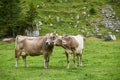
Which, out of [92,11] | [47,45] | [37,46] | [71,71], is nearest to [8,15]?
[92,11]

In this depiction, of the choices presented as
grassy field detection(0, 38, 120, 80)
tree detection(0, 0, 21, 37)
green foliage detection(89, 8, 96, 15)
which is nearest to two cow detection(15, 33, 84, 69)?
grassy field detection(0, 38, 120, 80)

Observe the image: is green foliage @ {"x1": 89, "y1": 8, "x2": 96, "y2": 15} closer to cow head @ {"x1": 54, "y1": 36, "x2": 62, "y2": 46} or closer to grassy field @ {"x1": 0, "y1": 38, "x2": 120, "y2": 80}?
grassy field @ {"x1": 0, "y1": 38, "x2": 120, "y2": 80}

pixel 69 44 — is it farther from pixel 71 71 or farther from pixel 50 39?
pixel 71 71

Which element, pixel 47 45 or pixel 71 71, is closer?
pixel 71 71

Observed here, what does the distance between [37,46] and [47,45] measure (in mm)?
1124

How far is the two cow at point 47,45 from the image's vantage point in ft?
90.3

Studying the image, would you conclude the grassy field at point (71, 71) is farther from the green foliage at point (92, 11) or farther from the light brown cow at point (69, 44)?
the green foliage at point (92, 11)

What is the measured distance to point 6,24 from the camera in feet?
182

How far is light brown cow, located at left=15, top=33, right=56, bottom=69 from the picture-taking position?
2747 cm

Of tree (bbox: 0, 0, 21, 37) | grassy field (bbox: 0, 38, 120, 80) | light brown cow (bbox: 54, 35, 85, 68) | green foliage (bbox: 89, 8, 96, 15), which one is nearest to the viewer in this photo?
grassy field (bbox: 0, 38, 120, 80)

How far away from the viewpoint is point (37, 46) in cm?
2839

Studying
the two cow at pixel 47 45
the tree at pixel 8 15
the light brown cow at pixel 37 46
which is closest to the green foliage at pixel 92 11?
the tree at pixel 8 15

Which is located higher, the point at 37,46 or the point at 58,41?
the point at 58,41

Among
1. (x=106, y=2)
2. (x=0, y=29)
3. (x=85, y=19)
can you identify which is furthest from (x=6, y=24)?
(x=106, y=2)
